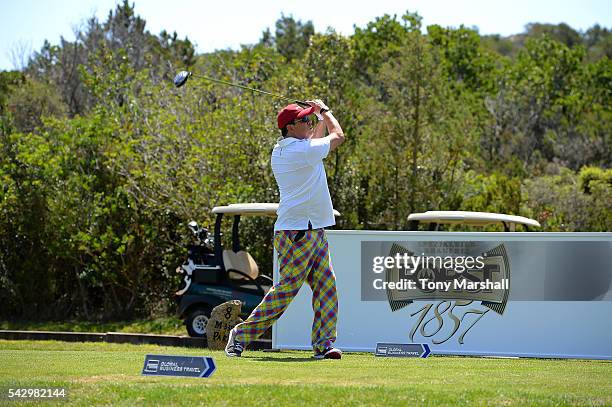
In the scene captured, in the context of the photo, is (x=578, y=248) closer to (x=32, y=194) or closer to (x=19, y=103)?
(x=32, y=194)

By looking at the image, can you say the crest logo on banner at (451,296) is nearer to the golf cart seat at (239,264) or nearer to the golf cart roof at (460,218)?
the golf cart roof at (460,218)

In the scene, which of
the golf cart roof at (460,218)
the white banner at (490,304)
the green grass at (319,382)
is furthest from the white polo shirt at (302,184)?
the golf cart roof at (460,218)

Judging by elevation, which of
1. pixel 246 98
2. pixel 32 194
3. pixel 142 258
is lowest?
pixel 142 258

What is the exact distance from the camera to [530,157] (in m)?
39.9

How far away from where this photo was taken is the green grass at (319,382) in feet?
18.5

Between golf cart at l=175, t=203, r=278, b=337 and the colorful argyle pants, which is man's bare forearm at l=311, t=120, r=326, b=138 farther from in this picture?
golf cart at l=175, t=203, r=278, b=337

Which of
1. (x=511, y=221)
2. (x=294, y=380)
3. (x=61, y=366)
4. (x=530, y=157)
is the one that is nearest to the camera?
(x=294, y=380)

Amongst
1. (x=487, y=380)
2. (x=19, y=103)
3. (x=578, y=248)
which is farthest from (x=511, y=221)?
(x=19, y=103)

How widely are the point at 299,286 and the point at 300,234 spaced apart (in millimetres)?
399

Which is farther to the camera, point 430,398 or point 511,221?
point 511,221

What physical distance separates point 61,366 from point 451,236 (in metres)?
5.05

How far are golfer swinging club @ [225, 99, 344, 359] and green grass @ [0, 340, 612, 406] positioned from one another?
0.90 ft

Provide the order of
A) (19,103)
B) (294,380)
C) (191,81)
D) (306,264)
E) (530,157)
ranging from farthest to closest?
(530,157) < (19,103) < (191,81) < (306,264) < (294,380)

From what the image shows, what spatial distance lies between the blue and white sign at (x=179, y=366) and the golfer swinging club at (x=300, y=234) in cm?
142
